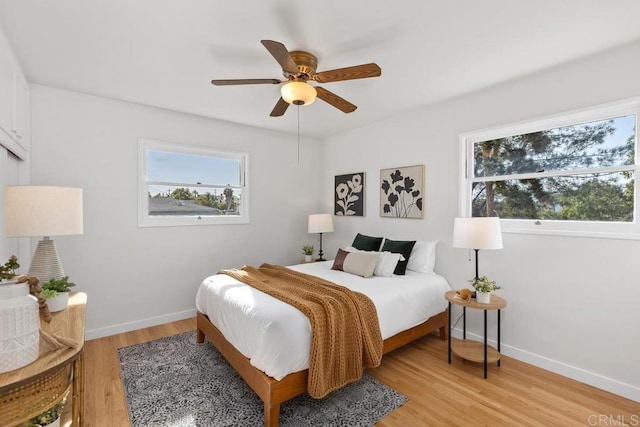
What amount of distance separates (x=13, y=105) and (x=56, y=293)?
157 centimetres

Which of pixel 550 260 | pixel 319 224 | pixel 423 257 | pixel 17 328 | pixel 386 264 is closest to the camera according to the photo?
pixel 17 328

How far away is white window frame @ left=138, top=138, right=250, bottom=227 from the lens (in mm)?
3443

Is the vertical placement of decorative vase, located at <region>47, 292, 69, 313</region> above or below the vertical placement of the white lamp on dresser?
below

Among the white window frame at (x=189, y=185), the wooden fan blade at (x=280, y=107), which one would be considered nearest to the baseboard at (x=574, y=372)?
the wooden fan blade at (x=280, y=107)

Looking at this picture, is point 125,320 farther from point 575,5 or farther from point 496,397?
point 575,5

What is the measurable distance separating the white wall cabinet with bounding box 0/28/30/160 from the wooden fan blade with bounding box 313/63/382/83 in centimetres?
214

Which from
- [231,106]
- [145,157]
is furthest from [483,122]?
[145,157]

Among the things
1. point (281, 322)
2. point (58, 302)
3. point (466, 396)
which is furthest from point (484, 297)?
point (58, 302)

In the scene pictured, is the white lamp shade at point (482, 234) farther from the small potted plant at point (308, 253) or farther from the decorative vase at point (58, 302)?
the decorative vase at point (58, 302)

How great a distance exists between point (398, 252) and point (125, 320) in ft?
10.4

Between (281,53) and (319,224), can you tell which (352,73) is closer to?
(281,53)

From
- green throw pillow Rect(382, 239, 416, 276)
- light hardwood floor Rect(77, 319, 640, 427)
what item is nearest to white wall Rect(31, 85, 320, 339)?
light hardwood floor Rect(77, 319, 640, 427)

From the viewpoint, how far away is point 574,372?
2.45 m

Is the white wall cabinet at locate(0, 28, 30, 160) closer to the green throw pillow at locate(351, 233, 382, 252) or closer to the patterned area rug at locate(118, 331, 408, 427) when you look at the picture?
the patterned area rug at locate(118, 331, 408, 427)
